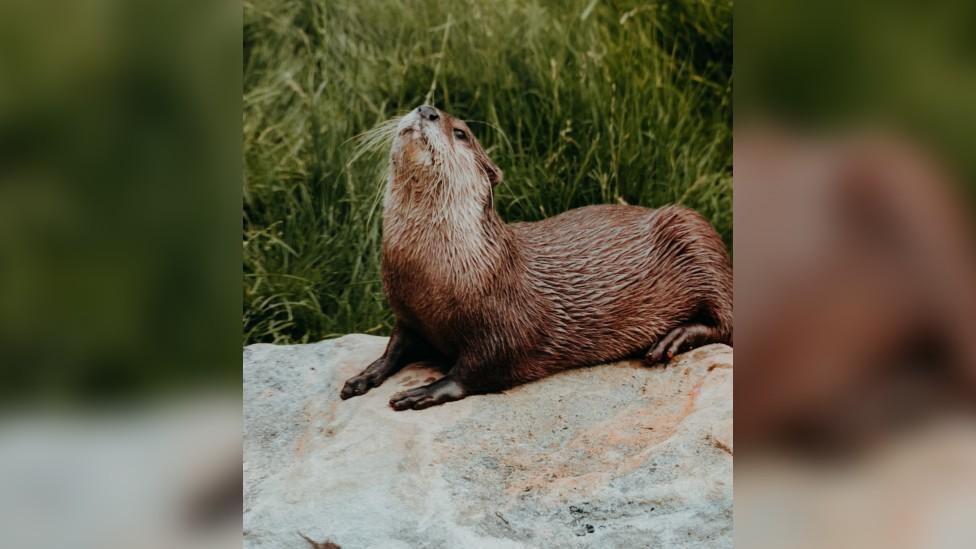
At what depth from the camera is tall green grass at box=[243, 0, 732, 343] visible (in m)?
3.02

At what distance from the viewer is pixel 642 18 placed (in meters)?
3.03

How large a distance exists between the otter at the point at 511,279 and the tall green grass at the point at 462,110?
64mm

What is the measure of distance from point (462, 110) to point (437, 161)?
0.17 m

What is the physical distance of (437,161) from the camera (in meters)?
2.94
